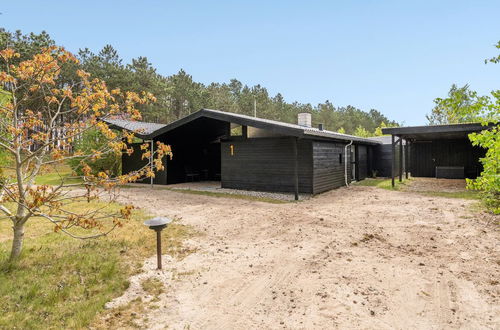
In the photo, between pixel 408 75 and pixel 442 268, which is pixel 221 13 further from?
pixel 408 75

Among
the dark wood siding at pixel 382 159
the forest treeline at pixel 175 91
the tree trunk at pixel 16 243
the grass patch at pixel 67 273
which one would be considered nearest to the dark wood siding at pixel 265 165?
the grass patch at pixel 67 273

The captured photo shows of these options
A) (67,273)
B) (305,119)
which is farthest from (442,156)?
(67,273)

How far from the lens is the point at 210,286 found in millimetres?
3492

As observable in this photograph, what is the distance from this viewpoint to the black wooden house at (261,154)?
1035 centimetres

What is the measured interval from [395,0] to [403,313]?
15889 mm

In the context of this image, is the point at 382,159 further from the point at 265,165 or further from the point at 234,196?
the point at 234,196

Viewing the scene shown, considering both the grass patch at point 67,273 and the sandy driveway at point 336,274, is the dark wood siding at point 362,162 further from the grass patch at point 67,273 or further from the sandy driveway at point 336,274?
the grass patch at point 67,273

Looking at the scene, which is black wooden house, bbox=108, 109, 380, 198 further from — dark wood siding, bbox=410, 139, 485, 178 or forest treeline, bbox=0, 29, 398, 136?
forest treeline, bbox=0, 29, 398, 136

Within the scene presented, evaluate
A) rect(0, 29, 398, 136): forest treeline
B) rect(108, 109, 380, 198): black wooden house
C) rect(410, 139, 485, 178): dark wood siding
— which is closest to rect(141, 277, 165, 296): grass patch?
rect(108, 109, 380, 198): black wooden house

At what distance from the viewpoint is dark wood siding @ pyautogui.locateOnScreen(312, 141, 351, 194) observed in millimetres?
10539

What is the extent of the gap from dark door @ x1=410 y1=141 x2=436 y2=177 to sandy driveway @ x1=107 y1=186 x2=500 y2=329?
11.8m

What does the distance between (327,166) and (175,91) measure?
30.2 meters

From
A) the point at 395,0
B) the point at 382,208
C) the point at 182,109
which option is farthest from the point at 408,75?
the point at 382,208

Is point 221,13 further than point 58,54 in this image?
Yes
